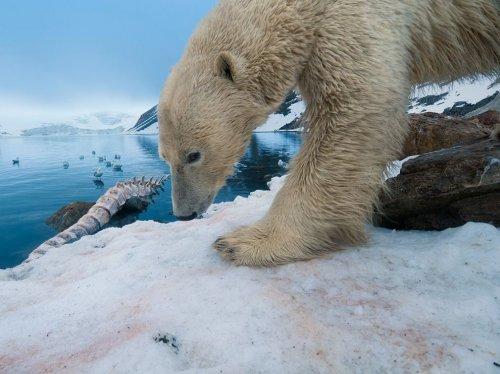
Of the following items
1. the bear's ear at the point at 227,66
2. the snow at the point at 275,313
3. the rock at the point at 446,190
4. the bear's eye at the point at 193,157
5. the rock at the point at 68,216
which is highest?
the bear's ear at the point at 227,66

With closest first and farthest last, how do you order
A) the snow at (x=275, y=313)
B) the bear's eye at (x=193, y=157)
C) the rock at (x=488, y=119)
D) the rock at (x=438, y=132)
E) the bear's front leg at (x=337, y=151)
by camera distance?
the snow at (x=275, y=313), the bear's front leg at (x=337, y=151), the bear's eye at (x=193, y=157), the rock at (x=438, y=132), the rock at (x=488, y=119)

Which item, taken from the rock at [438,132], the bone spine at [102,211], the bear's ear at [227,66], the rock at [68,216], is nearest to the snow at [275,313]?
the bear's ear at [227,66]

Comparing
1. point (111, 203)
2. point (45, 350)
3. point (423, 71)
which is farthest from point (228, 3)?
point (111, 203)

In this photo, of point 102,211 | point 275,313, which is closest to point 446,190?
point 275,313

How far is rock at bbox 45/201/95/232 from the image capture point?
7.51 meters

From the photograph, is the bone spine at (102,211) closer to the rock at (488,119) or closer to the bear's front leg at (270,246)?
the bear's front leg at (270,246)

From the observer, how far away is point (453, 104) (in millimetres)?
81000

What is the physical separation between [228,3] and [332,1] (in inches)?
34.1

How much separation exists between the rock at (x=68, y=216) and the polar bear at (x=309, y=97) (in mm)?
5919

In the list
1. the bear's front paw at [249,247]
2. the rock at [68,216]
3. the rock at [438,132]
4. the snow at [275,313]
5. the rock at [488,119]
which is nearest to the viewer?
the snow at [275,313]

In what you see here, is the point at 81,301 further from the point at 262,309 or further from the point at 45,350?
the point at 262,309

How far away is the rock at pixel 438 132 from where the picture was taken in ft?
18.5

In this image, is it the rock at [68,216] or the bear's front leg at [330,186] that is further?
the rock at [68,216]

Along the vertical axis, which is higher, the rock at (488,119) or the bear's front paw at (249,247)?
the rock at (488,119)
